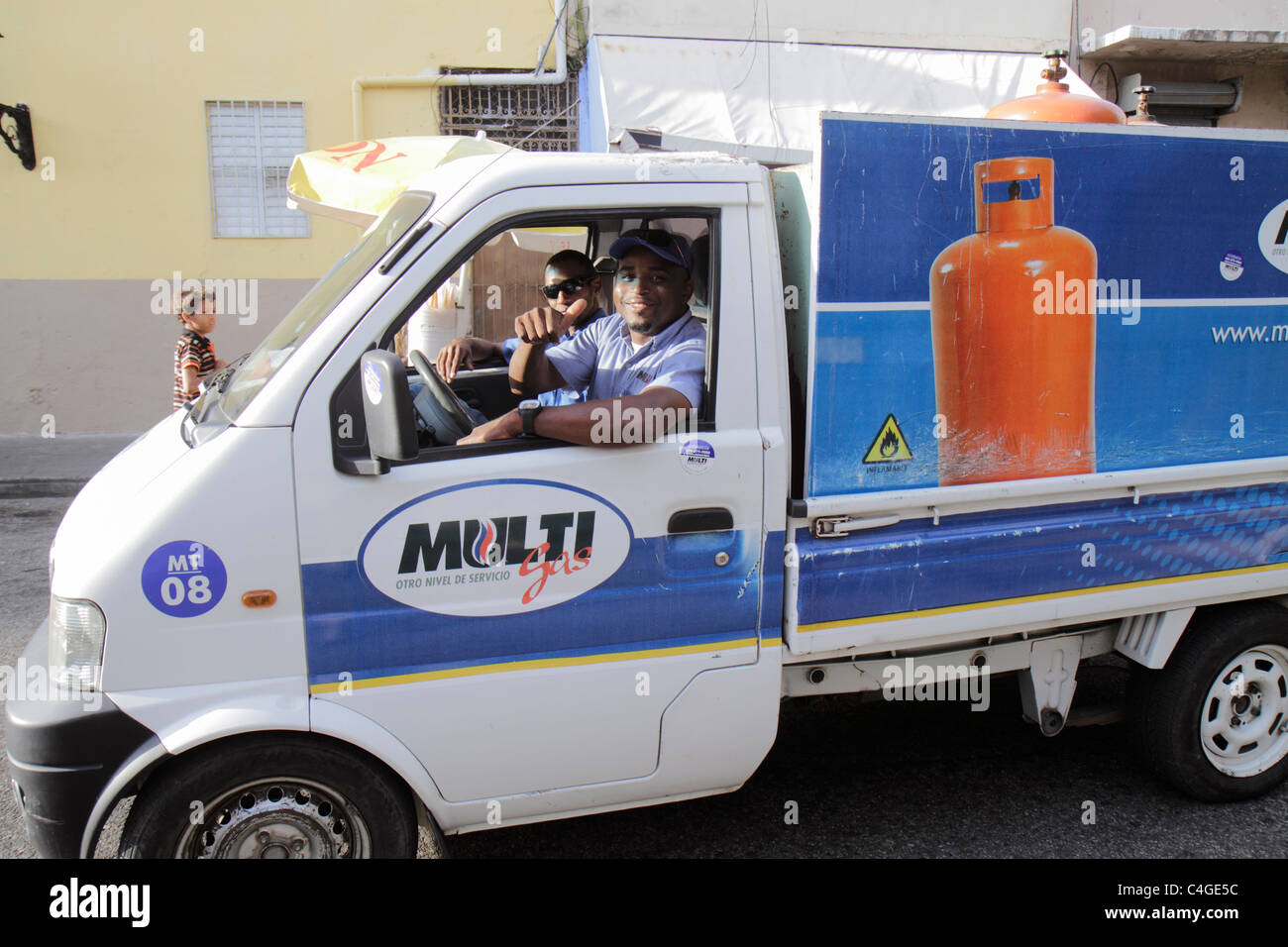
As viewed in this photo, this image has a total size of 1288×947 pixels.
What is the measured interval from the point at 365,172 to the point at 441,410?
3896 millimetres

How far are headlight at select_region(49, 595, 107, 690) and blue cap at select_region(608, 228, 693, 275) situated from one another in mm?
1773

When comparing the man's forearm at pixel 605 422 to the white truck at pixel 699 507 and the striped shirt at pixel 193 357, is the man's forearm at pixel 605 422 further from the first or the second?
the striped shirt at pixel 193 357

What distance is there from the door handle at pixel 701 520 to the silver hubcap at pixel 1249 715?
2.02 metres

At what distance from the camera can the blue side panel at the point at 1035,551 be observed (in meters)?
2.82

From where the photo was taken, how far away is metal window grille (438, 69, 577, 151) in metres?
10.6

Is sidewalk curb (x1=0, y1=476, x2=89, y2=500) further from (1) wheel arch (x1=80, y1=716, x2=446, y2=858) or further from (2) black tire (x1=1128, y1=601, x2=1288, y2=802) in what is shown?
(2) black tire (x1=1128, y1=601, x2=1288, y2=802)

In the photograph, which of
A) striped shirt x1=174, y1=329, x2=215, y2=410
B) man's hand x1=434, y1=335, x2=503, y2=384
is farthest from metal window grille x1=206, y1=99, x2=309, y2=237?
man's hand x1=434, y1=335, x2=503, y2=384

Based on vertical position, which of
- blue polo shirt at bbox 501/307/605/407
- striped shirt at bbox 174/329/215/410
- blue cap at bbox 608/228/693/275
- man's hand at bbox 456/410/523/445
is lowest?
man's hand at bbox 456/410/523/445

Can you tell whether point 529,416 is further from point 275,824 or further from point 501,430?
point 275,824

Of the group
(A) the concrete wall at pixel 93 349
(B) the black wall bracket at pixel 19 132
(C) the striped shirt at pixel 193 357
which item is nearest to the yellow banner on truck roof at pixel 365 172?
(C) the striped shirt at pixel 193 357

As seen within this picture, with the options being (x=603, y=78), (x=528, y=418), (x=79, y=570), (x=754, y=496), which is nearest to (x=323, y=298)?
(x=528, y=418)

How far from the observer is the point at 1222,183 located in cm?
310

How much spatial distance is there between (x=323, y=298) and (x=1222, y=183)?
2.79 meters

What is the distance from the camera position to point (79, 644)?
2.34m
